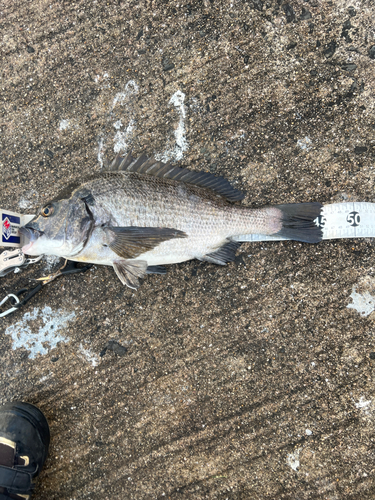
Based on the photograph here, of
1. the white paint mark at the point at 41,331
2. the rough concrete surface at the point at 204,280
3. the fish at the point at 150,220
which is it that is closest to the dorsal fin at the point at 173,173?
the fish at the point at 150,220

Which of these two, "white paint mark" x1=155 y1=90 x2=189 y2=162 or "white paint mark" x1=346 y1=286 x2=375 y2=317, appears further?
"white paint mark" x1=155 y1=90 x2=189 y2=162

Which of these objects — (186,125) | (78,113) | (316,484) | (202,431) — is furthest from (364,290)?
(78,113)

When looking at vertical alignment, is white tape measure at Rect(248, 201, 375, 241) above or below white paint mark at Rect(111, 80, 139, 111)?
below

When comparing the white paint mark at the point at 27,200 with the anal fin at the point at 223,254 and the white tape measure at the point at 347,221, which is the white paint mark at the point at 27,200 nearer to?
the anal fin at the point at 223,254

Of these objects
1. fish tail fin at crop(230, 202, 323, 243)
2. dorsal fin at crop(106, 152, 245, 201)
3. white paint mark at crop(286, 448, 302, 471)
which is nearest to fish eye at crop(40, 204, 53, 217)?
dorsal fin at crop(106, 152, 245, 201)

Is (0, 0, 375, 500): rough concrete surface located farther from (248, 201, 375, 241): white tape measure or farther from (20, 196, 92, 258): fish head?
(20, 196, 92, 258): fish head

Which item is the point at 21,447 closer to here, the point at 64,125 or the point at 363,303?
the point at 64,125

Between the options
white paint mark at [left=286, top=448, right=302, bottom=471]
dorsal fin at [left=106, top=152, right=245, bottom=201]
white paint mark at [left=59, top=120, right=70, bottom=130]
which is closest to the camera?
white paint mark at [left=286, top=448, right=302, bottom=471]
